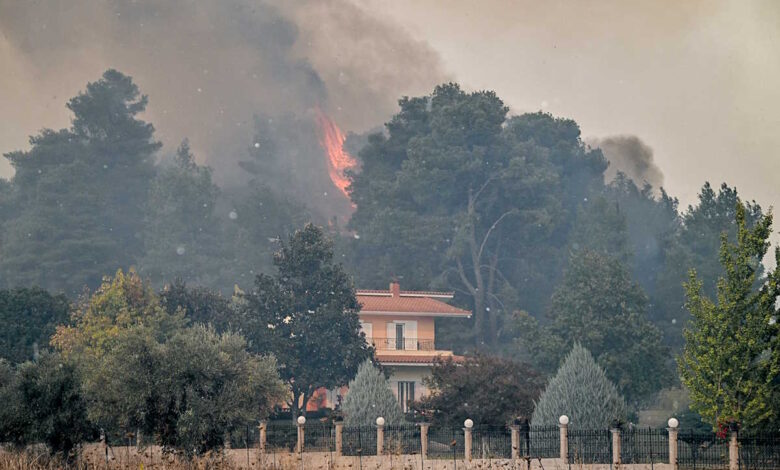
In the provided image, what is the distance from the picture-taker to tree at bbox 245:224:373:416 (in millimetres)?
68875

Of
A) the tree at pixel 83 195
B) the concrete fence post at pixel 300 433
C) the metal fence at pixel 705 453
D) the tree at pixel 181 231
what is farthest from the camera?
the tree at pixel 181 231

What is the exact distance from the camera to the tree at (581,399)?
51094 mm

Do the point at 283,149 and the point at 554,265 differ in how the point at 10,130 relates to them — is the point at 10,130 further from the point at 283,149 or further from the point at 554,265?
the point at 554,265

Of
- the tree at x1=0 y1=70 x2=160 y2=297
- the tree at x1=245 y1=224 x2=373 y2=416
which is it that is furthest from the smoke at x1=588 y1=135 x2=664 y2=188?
the tree at x1=245 y1=224 x2=373 y2=416

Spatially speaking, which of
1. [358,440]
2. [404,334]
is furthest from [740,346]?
[404,334]

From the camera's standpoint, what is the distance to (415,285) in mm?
95750

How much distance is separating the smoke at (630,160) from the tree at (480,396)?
91255mm

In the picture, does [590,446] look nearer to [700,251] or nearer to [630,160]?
[700,251]

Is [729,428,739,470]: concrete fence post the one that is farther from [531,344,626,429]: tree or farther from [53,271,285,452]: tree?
[53,271,285,452]: tree

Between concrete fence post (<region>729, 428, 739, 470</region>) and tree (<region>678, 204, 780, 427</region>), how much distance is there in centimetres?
218

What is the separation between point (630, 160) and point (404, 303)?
72.3m

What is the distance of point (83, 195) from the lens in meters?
119

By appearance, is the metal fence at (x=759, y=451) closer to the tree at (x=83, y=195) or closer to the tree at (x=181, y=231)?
the tree at (x=181, y=231)

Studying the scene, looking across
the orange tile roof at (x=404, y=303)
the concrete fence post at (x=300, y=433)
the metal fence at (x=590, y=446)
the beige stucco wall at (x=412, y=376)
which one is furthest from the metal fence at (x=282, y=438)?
the orange tile roof at (x=404, y=303)
